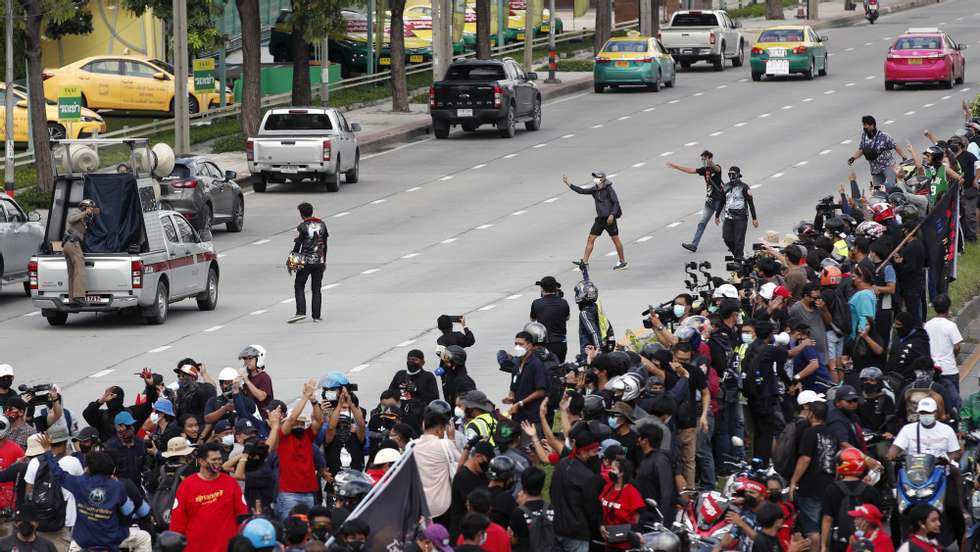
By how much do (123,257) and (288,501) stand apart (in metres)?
11.0

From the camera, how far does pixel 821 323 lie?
17.0m

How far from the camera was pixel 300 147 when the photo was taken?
34.9 m

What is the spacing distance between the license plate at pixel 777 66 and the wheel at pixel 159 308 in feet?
97.8

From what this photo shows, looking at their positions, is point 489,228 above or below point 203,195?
below

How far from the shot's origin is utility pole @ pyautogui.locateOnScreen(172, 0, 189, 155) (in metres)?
36.4

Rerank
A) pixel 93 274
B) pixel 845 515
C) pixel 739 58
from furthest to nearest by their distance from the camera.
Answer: pixel 739 58 → pixel 93 274 → pixel 845 515

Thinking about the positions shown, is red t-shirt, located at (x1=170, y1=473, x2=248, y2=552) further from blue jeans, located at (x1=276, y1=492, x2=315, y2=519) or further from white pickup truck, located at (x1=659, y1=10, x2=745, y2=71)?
white pickup truck, located at (x1=659, y1=10, x2=745, y2=71)

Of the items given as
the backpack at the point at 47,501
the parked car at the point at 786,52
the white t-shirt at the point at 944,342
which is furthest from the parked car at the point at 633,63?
the backpack at the point at 47,501

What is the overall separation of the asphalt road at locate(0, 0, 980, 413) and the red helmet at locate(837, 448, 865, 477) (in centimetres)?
694

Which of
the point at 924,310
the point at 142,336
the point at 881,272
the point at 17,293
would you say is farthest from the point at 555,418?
the point at 17,293

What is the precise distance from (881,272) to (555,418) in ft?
14.0

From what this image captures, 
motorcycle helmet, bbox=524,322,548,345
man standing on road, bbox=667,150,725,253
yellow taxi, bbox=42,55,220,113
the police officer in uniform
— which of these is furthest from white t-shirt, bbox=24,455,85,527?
yellow taxi, bbox=42,55,220,113

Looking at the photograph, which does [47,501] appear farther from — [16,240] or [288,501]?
[16,240]

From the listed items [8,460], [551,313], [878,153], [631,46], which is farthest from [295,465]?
[631,46]
